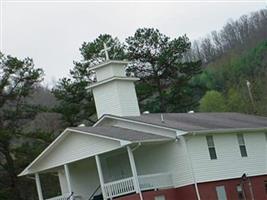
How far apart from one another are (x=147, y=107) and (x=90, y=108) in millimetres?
7251

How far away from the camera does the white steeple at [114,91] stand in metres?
39.1

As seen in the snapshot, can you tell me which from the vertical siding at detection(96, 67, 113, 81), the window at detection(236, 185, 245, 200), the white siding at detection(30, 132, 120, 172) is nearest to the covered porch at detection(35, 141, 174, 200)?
the white siding at detection(30, 132, 120, 172)

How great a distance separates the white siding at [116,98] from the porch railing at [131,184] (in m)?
6.37

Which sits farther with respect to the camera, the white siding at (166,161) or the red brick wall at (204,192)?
the white siding at (166,161)

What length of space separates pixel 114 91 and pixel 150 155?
5.19 m

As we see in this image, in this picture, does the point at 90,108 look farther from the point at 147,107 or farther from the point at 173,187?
the point at 173,187

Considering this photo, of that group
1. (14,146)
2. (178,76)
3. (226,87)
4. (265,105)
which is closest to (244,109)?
(265,105)

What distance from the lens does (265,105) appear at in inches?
2687

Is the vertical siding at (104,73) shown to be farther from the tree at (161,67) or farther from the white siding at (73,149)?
the tree at (161,67)

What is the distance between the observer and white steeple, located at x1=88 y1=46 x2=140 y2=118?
3906cm

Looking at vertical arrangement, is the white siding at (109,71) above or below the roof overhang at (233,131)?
above

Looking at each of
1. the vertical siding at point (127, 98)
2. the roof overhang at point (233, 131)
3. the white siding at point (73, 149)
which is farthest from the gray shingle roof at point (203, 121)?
the white siding at point (73, 149)

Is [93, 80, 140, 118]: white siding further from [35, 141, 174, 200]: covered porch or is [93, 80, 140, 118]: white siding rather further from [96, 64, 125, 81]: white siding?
[35, 141, 174, 200]: covered porch

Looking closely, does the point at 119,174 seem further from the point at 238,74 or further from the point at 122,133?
the point at 238,74
